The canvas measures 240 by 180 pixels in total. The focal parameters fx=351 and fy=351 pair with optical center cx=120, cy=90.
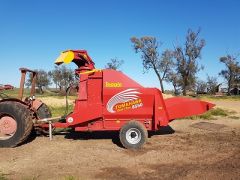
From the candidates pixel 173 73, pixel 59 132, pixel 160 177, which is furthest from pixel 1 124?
pixel 173 73

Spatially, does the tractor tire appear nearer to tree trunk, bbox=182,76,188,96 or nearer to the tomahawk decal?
the tomahawk decal

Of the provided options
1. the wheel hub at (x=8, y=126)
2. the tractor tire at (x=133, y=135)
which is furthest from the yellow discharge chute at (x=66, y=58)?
the tractor tire at (x=133, y=135)

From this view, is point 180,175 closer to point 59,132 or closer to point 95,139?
point 95,139

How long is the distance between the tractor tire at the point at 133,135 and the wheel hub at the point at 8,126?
3.02m

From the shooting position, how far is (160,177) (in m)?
6.57

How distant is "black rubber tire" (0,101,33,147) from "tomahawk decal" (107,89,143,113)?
2276mm

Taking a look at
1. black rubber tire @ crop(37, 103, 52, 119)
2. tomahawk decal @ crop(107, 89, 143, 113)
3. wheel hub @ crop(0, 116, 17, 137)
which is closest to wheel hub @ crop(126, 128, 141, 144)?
tomahawk decal @ crop(107, 89, 143, 113)

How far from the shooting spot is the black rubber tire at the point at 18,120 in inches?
374

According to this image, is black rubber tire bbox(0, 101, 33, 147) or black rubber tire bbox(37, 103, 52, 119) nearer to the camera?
black rubber tire bbox(0, 101, 33, 147)

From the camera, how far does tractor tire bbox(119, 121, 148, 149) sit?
923 cm

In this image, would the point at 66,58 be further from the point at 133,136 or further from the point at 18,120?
the point at 133,136

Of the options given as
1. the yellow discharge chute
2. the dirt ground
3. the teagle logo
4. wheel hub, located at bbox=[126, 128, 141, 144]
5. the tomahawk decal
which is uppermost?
the yellow discharge chute

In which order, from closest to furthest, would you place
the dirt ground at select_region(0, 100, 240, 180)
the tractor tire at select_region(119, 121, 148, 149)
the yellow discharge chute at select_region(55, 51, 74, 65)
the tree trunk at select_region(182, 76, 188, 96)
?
the dirt ground at select_region(0, 100, 240, 180), the tractor tire at select_region(119, 121, 148, 149), the yellow discharge chute at select_region(55, 51, 74, 65), the tree trunk at select_region(182, 76, 188, 96)

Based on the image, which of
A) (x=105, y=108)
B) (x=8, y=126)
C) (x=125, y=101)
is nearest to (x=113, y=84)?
(x=125, y=101)
